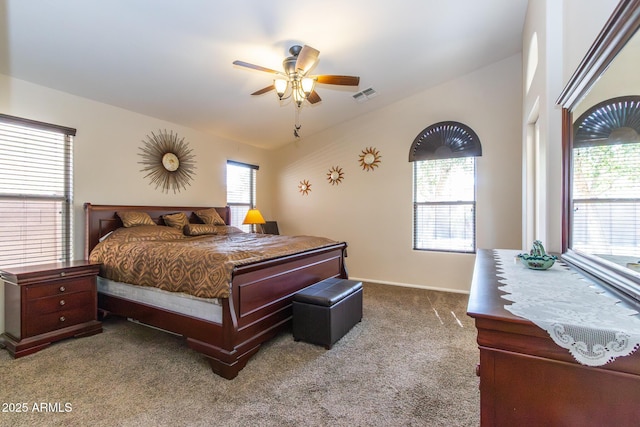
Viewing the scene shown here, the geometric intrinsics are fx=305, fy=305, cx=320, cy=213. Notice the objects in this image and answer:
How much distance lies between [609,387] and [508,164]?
13.2 feet

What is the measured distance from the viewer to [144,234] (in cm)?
334

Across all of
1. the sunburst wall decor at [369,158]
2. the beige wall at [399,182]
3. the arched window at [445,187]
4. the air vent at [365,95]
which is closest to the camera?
the beige wall at [399,182]

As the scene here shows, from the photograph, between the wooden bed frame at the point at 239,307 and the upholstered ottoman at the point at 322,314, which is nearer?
the wooden bed frame at the point at 239,307

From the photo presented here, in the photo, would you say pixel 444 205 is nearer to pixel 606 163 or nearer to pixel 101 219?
pixel 606 163

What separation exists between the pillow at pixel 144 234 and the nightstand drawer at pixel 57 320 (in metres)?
0.76

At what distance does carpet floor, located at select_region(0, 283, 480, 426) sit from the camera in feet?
5.81

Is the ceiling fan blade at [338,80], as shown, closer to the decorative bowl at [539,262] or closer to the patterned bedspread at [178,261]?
the patterned bedspread at [178,261]

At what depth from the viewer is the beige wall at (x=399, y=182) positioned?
4188 millimetres

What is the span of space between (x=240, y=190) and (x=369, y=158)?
2382 millimetres

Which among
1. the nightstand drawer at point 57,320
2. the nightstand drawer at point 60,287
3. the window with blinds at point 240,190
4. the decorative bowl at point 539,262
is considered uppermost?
the window with blinds at point 240,190

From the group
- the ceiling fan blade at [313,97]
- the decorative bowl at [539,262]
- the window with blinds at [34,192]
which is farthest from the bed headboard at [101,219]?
the decorative bowl at [539,262]

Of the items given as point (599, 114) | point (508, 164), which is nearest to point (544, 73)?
point (599, 114)

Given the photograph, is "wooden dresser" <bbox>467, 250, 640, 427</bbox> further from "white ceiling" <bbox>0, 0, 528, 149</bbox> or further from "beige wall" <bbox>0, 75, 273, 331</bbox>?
"beige wall" <bbox>0, 75, 273, 331</bbox>

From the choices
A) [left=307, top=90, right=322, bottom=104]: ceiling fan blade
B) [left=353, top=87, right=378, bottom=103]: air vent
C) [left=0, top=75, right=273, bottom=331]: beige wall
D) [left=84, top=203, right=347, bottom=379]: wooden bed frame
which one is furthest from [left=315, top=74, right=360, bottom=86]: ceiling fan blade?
[left=0, top=75, right=273, bottom=331]: beige wall
